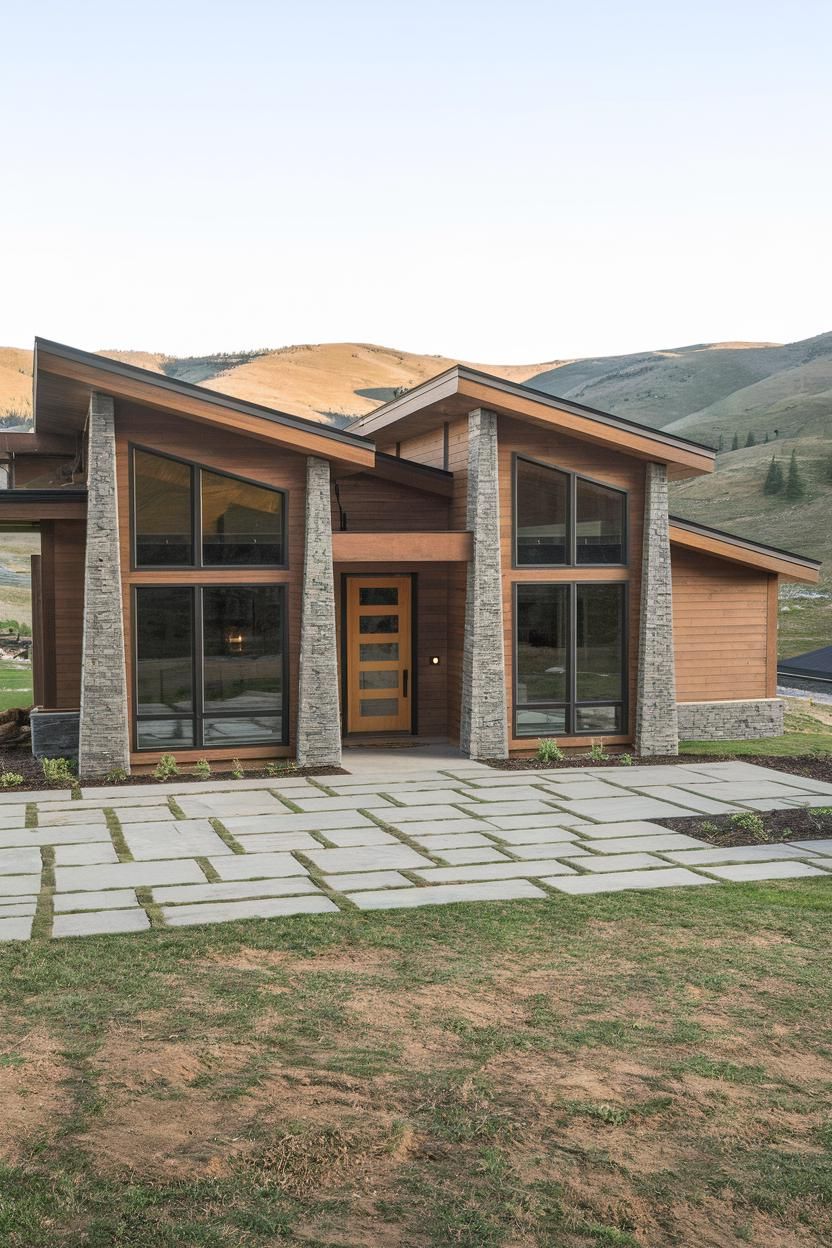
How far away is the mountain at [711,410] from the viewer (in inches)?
2486

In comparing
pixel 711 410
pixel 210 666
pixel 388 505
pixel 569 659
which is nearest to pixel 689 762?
pixel 569 659

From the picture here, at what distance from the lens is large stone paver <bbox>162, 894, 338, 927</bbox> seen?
25.6 feet

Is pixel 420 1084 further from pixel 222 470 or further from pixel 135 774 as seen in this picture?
pixel 222 470

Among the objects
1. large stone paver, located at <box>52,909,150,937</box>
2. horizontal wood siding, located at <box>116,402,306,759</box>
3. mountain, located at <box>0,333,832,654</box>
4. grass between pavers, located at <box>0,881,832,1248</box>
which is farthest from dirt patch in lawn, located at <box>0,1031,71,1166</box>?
mountain, located at <box>0,333,832,654</box>

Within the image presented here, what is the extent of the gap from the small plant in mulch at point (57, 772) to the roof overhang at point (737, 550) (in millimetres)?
9186

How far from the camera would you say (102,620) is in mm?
13617

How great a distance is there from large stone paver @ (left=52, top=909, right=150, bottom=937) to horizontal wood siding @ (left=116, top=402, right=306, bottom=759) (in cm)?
635

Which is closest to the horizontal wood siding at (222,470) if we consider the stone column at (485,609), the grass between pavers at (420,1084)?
the stone column at (485,609)

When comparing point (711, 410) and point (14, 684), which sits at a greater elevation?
point (711, 410)

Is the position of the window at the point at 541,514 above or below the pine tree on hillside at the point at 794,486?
below

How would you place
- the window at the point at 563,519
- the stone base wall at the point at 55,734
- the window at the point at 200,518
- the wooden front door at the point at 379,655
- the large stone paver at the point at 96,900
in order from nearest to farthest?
1. the large stone paver at the point at 96,900
2. the window at the point at 200,518
3. the stone base wall at the point at 55,734
4. the window at the point at 563,519
5. the wooden front door at the point at 379,655

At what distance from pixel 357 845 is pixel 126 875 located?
2.10 meters

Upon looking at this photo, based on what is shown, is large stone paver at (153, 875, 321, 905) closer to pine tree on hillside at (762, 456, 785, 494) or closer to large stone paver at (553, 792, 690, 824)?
large stone paver at (553, 792, 690, 824)

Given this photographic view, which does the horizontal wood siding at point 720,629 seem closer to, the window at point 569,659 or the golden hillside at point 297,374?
the window at point 569,659
